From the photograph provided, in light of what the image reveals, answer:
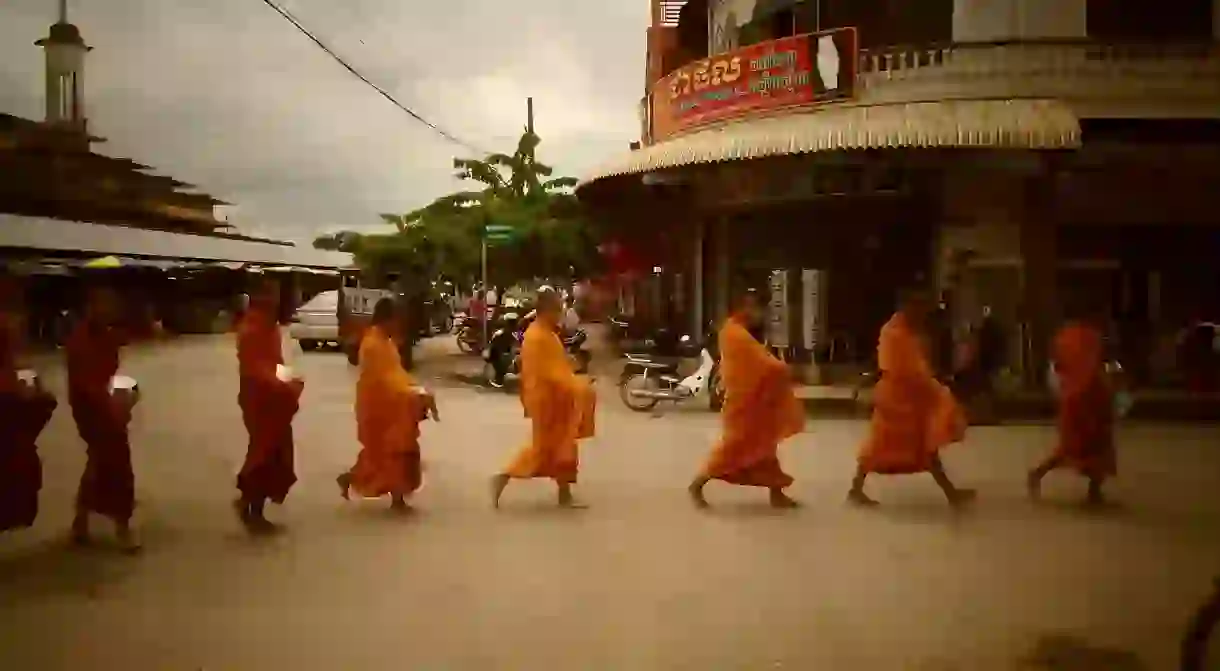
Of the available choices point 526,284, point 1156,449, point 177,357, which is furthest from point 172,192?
point 526,284

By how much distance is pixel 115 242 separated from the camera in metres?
3.36

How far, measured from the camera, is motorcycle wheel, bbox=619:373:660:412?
9.90m

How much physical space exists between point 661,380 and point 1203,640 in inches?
283

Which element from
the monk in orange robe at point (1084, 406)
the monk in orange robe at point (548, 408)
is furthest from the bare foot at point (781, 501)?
the monk in orange robe at point (1084, 406)

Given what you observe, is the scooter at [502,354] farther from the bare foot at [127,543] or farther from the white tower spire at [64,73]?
the white tower spire at [64,73]

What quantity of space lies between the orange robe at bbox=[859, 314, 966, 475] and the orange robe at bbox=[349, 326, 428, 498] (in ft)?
7.94

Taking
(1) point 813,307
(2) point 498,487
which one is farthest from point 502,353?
(2) point 498,487

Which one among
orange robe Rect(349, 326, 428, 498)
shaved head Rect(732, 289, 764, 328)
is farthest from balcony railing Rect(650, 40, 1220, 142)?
orange robe Rect(349, 326, 428, 498)

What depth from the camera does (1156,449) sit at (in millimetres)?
4473

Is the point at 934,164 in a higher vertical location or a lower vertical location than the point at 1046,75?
lower

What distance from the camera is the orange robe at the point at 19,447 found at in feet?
13.2

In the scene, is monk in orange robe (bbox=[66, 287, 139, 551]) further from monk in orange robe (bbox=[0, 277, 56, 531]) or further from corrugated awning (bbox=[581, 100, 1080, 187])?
corrugated awning (bbox=[581, 100, 1080, 187])

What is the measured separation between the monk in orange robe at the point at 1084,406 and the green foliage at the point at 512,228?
9320 mm

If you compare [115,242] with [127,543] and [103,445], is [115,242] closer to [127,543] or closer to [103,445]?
[103,445]
